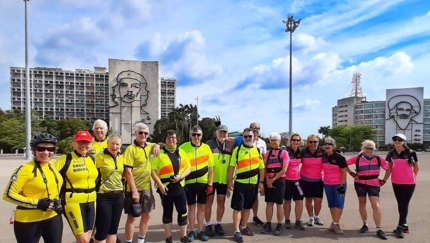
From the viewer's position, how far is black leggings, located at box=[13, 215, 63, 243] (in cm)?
319

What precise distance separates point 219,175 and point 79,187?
2763 mm

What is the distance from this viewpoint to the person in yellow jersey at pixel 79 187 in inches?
144

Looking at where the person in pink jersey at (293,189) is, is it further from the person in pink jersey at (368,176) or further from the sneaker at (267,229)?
the person in pink jersey at (368,176)

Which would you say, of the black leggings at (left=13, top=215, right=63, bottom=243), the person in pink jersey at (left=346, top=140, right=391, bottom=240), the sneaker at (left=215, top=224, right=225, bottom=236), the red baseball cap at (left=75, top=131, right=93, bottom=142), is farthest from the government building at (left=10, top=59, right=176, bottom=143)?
the black leggings at (left=13, top=215, right=63, bottom=243)

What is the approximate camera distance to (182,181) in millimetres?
5102

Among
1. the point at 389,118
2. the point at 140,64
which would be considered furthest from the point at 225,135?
the point at 389,118

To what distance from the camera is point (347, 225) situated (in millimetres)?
6297

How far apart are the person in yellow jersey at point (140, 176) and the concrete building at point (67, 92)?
117 metres

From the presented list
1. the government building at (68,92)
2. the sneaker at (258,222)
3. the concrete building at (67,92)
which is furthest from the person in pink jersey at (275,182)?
the concrete building at (67,92)

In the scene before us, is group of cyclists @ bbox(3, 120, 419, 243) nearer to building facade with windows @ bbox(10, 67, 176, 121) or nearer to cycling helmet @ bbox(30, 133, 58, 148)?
cycling helmet @ bbox(30, 133, 58, 148)

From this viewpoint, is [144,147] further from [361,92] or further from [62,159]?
[361,92]

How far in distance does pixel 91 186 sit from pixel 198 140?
6.89ft

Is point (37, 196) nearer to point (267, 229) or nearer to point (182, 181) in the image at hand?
point (182, 181)

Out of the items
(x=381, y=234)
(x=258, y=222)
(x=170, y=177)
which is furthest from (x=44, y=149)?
(x=381, y=234)
